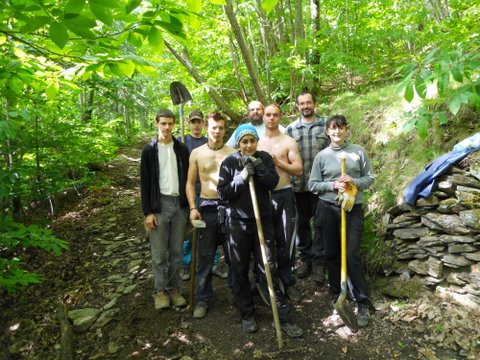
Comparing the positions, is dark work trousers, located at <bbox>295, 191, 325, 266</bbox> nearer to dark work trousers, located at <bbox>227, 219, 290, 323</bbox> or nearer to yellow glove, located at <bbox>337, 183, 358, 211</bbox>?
yellow glove, located at <bbox>337, 183, 358, 211</bbox>

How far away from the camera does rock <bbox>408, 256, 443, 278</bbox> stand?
371 cm

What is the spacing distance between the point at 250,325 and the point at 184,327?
0.78 m

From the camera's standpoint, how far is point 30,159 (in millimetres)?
6582

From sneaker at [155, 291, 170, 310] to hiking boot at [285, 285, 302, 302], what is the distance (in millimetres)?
1566

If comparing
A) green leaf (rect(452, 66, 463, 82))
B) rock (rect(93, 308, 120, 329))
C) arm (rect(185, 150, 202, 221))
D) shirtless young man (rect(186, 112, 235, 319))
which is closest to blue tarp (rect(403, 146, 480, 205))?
green leaf (rect(452, 66, 463, 82))

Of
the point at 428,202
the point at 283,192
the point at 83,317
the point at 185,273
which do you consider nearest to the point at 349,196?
the point at 283,192

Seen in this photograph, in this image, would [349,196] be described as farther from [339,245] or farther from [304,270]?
[304,270]

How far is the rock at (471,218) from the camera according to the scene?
340 cm

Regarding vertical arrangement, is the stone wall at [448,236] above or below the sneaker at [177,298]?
above

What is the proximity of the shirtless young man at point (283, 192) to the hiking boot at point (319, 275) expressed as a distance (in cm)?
39

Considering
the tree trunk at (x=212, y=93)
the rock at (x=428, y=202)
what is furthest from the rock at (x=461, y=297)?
the tree trunk at (x=212, y=93)

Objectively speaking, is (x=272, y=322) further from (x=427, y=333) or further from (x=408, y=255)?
(x=408, y=255)

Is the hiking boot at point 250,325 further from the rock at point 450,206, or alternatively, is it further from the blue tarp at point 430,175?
the rock at point 450,206

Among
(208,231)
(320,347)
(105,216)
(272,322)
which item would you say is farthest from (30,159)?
(320,347)
